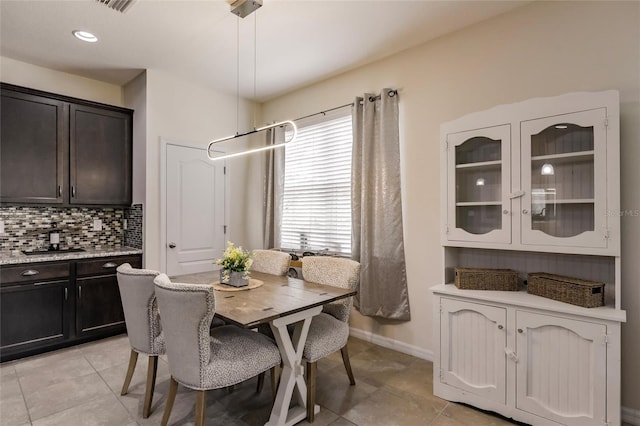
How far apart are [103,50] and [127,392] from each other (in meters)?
3.06

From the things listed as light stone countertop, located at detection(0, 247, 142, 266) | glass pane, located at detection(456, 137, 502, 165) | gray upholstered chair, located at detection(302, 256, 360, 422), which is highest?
glass pane, located at detection(456, 137, 502, 165)

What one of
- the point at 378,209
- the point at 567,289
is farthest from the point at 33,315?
the point at 567,289

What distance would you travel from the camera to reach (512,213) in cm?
230

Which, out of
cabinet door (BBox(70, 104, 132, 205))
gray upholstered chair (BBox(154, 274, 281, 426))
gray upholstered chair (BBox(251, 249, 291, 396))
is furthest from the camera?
cabinet door (BBox(70, 104, 132, 205))

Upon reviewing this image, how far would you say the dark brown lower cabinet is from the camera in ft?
9.95

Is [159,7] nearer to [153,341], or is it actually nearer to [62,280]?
[153,341]

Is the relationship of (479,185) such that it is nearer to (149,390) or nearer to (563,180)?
(563,180)

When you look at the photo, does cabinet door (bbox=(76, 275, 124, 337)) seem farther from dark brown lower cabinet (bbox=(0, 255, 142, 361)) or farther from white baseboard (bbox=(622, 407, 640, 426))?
white baseboard (bbox=(622, 407, 640, 426))

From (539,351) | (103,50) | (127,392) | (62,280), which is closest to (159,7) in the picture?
(103,50)

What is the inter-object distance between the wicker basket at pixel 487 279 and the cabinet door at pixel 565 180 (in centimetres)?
31

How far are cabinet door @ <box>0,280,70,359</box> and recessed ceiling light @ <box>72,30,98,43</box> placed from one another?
2283 mm

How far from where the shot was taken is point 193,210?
4.12 meters

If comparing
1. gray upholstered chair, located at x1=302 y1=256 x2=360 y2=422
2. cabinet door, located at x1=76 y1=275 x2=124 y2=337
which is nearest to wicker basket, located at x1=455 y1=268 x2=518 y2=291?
gray upholstered chair, located at x1=302 y1=256 x2=360 y2=422

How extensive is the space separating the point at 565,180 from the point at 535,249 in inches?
19.2
